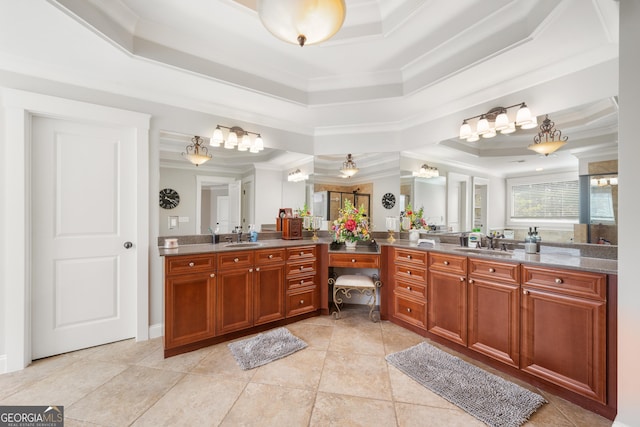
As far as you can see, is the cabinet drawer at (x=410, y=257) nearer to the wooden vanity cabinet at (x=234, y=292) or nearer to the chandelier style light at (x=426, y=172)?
the chandelier style light at (x=426, y=172)

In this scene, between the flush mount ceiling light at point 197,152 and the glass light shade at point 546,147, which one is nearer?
the glass light shade at point 546,147

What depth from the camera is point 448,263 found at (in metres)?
2.51

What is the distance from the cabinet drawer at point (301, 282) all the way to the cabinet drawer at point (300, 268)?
0.07 m

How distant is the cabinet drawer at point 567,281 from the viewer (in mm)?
1654

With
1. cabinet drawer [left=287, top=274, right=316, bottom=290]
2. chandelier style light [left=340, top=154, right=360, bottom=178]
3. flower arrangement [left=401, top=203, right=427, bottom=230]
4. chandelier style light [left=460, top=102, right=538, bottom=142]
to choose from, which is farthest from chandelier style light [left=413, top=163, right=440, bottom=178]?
cabinet drawer [left=287, top=274, right=316, bottom=290]

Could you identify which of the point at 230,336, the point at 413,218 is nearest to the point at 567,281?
the point at 413,218

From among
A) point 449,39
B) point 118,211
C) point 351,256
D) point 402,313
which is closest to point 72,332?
point 118,211

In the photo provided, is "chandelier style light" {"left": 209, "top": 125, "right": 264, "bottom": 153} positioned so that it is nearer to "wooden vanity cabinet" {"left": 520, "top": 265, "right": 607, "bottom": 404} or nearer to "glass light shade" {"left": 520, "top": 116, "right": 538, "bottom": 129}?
"glass light shade" {"left": 520, "top": 116, "right": 538, "bottom": 129}

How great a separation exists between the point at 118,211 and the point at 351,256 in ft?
8.39

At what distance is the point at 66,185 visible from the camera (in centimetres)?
237

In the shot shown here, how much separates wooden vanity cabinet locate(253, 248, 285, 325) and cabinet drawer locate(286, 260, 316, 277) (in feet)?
0.31

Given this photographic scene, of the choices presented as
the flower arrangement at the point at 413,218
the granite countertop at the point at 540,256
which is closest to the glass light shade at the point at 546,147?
the granite countertop at the point at 540,256

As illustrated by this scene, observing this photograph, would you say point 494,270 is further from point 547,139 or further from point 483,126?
point 483,126

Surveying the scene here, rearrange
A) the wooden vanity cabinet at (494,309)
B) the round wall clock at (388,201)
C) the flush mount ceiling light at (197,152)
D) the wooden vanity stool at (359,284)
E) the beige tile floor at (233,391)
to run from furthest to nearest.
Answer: the round wall clock at (388,201)
the wooden vanity stool at (359,284)
the flush mount ceiling light at (197,152)
the wooden vanity cabinet at (494,309)
the beige tile floor at (233,391)
